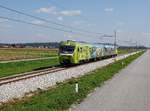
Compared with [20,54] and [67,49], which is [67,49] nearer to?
[67,49]

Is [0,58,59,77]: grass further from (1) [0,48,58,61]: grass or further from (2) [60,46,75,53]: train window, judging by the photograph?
(1) [0,48,58,61]: grass

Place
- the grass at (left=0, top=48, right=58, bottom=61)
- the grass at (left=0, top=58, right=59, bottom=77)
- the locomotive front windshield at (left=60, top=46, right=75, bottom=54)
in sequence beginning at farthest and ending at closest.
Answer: the grass at (left=0, top=48, right=58, bottom=61) < the locomotive front windshield at (left=60, top=46, right=75, bottom=54) < the grass at (left=0, top=58, right=59, bottom=77)

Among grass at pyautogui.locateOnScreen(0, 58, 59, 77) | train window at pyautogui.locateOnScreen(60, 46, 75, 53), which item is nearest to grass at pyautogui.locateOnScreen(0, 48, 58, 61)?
grass at pyautogui.locateOnScreen(0, 58, 59, 77)

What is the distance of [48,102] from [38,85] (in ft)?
30.0

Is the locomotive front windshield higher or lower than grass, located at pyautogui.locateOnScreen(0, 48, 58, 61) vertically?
higher

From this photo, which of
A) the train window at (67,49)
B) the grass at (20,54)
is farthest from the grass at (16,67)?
the grass at (20,54)

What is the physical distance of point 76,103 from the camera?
43.9 feet

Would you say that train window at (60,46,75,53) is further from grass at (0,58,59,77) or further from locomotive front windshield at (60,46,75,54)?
grass at (0,58,59,77)

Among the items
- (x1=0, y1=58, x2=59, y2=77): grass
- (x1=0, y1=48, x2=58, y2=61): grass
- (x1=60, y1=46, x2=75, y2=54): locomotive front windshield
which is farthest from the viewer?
(x1=0, y1=48, x2=58, y2=61): grass

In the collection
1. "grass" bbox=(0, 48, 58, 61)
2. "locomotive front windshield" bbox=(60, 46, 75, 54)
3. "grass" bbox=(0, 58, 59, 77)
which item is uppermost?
"locomotive front windshield" bbox=(60, 46, 75, 54)

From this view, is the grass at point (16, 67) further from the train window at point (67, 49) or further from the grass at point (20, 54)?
the grass at point (20, 54)

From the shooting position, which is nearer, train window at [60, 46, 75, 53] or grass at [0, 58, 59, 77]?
grass at [0, 58, 59, 77]

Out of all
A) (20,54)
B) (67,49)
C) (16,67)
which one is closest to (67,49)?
(67,49)

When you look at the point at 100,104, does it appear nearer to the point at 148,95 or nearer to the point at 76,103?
the point at 76,103
